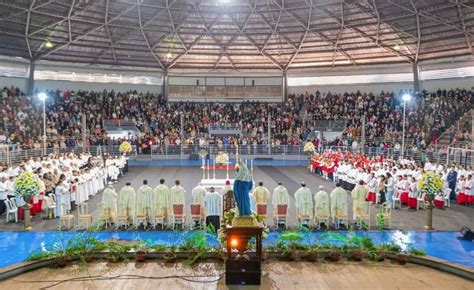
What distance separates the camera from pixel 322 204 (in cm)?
1482

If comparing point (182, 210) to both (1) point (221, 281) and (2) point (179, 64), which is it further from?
(2) point (179, 64)

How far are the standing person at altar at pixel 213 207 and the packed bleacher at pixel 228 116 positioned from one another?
20.0m

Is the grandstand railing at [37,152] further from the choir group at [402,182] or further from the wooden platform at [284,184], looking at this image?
the choir group at [402,182]

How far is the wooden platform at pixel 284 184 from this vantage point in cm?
1554

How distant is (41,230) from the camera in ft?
48.1

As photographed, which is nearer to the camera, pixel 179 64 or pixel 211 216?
pixel 211 216

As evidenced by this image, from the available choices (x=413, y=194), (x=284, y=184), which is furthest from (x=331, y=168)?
(x=413, y=194)

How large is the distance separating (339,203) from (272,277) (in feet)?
20.6

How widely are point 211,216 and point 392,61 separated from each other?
32013 mm

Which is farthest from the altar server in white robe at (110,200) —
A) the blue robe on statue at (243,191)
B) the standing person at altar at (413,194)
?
the standing person at altar at (413,194)

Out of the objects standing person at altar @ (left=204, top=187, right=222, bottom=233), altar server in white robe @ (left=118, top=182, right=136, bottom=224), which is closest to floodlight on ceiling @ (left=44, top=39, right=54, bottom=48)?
altar server in white robe @ (left=118, top=182, right=136, bottom=224)

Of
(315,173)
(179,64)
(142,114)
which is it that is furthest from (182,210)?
(179,64)

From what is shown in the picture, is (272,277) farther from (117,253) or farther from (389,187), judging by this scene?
(389,187)

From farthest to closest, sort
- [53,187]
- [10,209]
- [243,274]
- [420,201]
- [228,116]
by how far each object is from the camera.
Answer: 1. [228,116]
2. [420,201]
3. [53,187]
4. [10,209]
5. [243,274]
